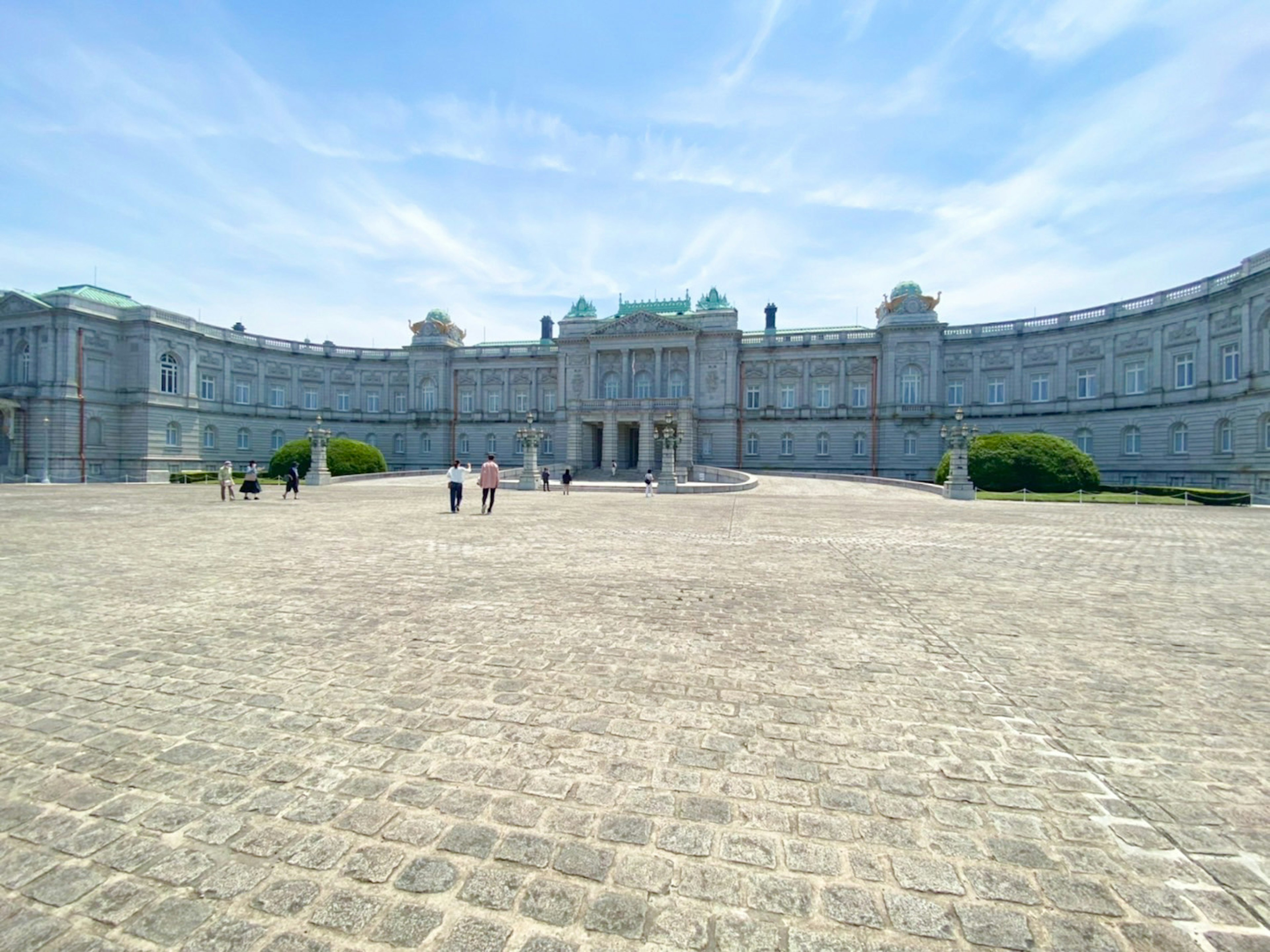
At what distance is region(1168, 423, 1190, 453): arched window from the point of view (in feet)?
140

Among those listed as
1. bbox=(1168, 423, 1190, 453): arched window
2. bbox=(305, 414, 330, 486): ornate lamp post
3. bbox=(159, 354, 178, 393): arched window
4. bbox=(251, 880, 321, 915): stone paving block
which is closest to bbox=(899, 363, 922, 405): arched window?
bbox=(1168, 423, 1190, 453): arched window

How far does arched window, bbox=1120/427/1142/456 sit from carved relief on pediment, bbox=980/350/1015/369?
10.4 m

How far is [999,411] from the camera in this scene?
53750 millimetres

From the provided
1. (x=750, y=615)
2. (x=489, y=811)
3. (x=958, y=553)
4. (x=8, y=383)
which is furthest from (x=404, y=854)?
(x=8, y=383)

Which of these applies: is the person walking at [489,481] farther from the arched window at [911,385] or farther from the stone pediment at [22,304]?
the stone pediment at [22,304]

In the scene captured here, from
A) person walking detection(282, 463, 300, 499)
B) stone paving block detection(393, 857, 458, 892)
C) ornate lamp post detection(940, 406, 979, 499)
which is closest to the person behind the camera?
stone paving block detection(393, 857, 458, 892)

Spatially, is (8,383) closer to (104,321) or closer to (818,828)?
(104,321)

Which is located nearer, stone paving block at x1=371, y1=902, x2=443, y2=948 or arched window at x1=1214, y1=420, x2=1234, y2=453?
stone paving block at x1=371, y1=902, x2=443, y2=948

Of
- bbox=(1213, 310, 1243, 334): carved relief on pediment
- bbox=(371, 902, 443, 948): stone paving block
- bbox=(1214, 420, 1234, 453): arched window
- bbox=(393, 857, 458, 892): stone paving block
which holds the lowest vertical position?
bbox=(371, 902, 443, 948): stone paving block

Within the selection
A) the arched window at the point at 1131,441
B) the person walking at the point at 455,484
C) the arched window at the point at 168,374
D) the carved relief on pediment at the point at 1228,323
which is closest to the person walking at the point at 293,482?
the person walking at the point at 455,484

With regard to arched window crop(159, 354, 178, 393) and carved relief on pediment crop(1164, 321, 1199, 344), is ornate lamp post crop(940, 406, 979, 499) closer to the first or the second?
carved relief on pediment crop(1164, 321, 1199, 344)

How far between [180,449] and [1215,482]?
81.0 metres

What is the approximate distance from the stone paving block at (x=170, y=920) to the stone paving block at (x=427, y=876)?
29.4 inches

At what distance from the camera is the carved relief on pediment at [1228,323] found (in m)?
38.6
